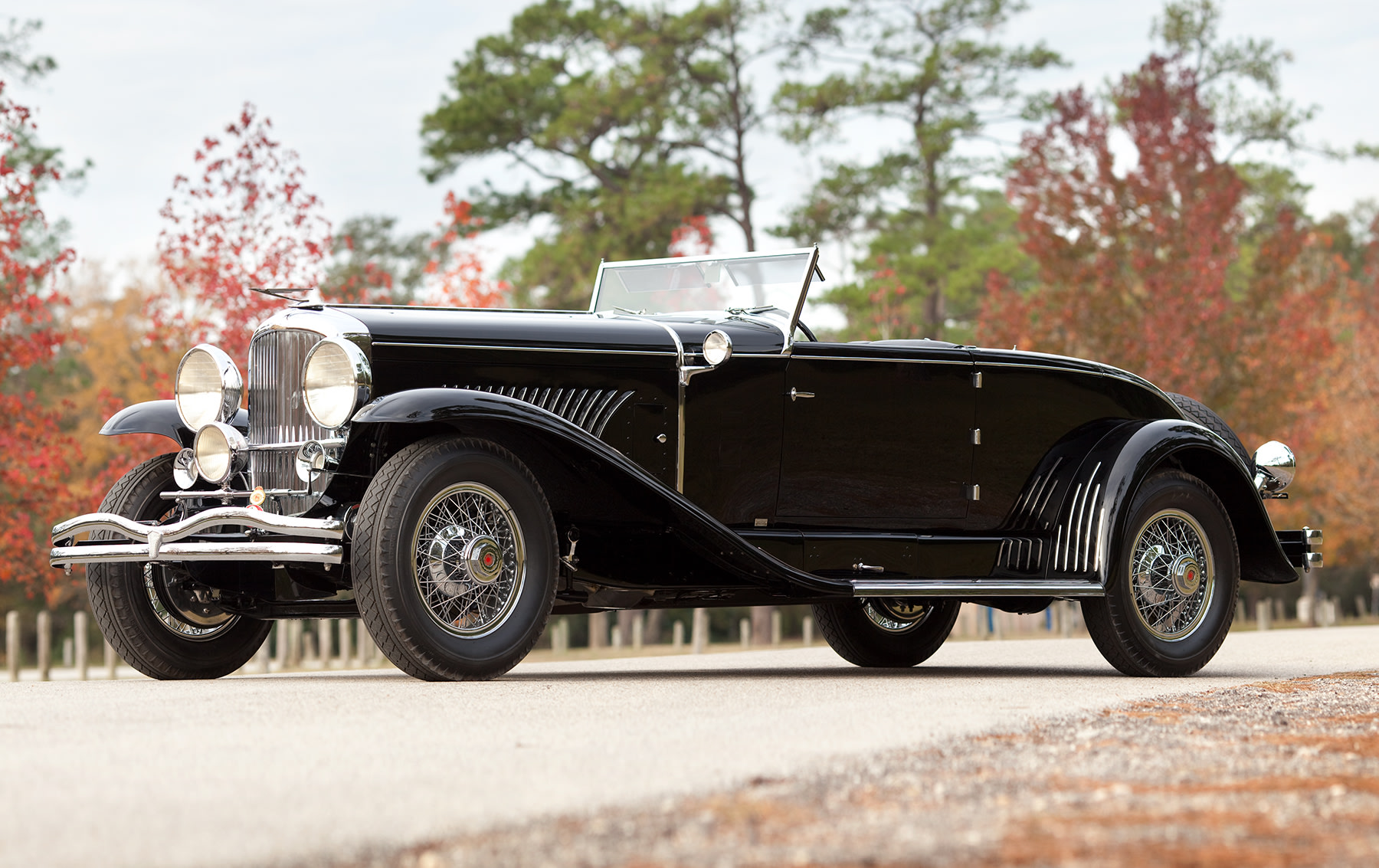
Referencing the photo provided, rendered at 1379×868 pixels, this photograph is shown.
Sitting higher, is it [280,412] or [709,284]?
[709,284]

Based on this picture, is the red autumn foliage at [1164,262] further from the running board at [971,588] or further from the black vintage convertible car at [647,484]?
the running board at [971,588]

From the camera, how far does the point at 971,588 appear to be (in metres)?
7.43

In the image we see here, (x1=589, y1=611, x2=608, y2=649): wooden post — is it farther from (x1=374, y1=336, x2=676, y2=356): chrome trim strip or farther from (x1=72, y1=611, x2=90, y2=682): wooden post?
(x1=374, y1=336, x2=676, y2=356): chrome trim strip

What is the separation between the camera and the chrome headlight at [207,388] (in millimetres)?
7391

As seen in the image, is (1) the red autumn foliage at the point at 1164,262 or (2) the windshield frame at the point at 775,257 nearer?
(2) the windshield frame at the point at 775,257

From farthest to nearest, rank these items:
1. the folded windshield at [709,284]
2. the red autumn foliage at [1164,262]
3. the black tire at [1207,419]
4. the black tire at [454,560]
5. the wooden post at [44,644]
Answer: the red autumn foliage at [1164,262]
the wooden post at [44,644]
the black tire at [1207,419]
the folded windshield at [709,284]
the black tire at [454,560]

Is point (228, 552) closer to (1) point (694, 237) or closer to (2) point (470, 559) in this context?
(2) point (470, 559)

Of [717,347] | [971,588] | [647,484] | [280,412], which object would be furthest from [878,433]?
[280,412]

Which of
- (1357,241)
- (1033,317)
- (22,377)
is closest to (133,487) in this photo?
(1033,317)

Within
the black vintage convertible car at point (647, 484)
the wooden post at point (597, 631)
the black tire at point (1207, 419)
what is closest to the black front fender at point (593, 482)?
the black vintage convertible car at point (647, 484)

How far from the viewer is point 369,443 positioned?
22.2 ft

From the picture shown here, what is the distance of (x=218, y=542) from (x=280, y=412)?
789mm

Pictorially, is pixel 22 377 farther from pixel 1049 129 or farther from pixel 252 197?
pixel 1049 129

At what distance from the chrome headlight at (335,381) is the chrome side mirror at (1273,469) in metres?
5.14
